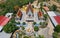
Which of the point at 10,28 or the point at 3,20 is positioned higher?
the point at 10,28

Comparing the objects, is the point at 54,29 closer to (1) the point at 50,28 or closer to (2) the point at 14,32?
(1) the point at 50,28

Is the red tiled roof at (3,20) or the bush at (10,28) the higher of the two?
the bush at (10,28)

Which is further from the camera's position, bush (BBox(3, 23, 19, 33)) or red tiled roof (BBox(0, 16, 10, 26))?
red tiled roof (BBox(0, 16, 10, 26))

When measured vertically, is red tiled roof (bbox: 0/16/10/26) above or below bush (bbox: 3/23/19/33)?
below

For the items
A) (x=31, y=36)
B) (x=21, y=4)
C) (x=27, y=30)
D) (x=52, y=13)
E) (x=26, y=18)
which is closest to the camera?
(x=31, y=36)

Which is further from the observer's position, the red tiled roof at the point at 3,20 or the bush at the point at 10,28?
the red tiled roof at the point at 3,20

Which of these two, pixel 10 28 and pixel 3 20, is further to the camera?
pixel 3 20

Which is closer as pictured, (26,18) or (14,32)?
(14,32)

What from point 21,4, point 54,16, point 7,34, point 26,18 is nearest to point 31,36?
point 7,34

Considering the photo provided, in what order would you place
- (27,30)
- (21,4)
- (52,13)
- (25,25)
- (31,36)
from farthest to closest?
(21,4)
(52,13)
(25,25)
(27,30)
(31,36)
